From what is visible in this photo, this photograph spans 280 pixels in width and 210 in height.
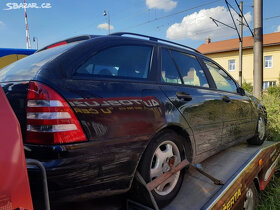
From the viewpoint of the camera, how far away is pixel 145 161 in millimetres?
1720

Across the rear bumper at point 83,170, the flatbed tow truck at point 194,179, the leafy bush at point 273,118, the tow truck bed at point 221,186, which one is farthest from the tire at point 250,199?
the leafy bush at point 273,118

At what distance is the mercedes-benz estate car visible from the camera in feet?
4.34

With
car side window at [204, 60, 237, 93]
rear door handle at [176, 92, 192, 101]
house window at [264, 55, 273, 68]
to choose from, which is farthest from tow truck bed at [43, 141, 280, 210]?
house window at [264, 55, 273, 68]

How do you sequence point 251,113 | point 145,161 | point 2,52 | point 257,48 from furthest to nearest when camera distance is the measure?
point 257,48 < point 2,52 < point 251,113 < point 145,161

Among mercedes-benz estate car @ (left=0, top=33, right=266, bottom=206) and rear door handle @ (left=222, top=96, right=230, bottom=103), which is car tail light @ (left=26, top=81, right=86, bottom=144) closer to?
mercedes-benz estate car @ (left=0, top=33, right=266, bottom=206)

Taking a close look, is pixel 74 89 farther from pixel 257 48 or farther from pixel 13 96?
pixel 257 48

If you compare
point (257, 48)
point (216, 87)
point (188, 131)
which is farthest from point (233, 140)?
point (257, 48)

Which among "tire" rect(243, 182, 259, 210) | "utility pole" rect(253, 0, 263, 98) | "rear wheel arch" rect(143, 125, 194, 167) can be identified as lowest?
"tire" rect(243, 182, 259, 210)

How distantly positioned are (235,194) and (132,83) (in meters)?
1.56

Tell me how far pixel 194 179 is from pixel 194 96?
0.87 metres

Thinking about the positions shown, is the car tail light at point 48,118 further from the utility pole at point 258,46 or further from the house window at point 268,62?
the house window at point 268,62

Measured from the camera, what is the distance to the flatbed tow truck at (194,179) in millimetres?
797

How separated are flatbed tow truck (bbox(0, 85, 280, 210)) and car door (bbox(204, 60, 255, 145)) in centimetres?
28

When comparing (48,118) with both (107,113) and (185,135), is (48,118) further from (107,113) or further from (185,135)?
(185,135)
